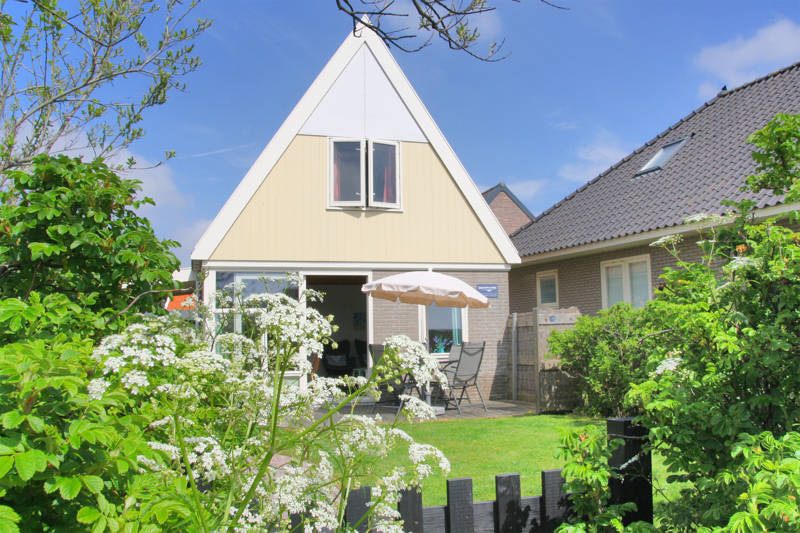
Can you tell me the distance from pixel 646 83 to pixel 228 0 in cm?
755

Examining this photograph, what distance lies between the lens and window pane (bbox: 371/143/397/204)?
12102 mm

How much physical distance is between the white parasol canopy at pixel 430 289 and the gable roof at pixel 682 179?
4.35 meters

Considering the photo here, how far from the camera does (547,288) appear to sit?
15531 millimetres

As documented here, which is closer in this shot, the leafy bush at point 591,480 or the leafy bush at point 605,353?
the leafy bush at point 591,480

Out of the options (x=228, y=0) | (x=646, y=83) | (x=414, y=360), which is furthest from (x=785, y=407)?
(x=646, y=83)

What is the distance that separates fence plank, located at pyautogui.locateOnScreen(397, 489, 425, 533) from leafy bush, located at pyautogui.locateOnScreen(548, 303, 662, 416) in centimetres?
638

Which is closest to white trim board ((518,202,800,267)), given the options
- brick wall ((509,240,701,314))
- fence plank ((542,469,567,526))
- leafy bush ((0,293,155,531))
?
brick wall ((509,240,701,314))

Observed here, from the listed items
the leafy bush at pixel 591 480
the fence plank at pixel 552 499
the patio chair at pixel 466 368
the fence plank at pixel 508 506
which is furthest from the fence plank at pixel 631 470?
the patio chair at pixel 466 368

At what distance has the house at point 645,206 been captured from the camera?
11648 millimetres

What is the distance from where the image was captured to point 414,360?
1723mm

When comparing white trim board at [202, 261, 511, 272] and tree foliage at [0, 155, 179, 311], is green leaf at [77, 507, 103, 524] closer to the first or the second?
tree foliage at [0, 155, 179, 311]

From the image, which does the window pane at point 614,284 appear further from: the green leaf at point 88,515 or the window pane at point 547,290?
the green leaf at point 88,515

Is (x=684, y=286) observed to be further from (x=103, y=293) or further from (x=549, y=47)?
(x=549, y=47)

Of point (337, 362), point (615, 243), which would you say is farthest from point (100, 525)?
point (337, 362)
